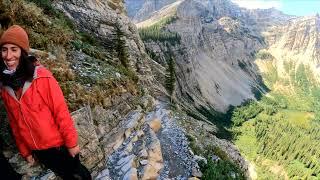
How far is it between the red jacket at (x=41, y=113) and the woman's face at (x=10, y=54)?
527mm

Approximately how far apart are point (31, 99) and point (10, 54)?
3.71 ft

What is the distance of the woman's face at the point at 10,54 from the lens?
8.84 m

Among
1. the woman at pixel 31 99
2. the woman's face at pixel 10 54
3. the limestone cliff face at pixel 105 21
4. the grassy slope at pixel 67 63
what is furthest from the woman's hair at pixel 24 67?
the limestone cliff face at pixel 105 21

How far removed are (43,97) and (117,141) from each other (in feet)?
24.1

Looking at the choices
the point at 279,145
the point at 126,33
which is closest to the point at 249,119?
the point at 279,145

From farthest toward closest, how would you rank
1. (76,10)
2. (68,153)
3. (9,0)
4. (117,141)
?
(76,10) < (117,141) < (9,0) < (68,153)

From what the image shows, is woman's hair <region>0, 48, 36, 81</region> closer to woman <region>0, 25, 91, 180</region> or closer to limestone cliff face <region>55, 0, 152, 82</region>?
woman <region>0, 25, 91, 180</region>

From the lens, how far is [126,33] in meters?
47.1

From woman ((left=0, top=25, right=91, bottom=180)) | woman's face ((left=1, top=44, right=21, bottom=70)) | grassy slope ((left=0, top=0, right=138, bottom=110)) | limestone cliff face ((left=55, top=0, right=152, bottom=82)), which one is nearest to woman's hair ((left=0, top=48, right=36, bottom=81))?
woman ((left=0, top=25, right=91, bottom=180))

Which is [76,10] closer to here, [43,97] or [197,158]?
[197,158]

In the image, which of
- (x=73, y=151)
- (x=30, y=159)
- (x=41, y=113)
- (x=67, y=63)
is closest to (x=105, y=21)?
(x=67, y=63)

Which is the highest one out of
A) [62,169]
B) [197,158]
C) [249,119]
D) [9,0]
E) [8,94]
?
[9,0]

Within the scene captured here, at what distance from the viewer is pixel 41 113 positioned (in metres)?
Result: 9.04

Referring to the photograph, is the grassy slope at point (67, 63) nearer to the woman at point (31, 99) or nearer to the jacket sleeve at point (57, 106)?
the woman at point (31, 99)
